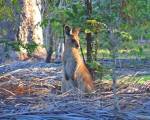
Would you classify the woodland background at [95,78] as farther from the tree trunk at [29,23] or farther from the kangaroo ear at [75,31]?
the tree trunk at [29,23]

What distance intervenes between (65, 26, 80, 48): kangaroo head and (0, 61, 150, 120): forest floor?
2.02 ft

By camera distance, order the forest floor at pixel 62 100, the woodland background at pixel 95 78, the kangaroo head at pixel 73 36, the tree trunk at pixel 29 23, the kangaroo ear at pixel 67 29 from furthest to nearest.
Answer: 1. the tree trunk at pixel 29 23
2. the kangaroo head at pixel 73 36
3. the kangaroo ear at pixel 67 29
4. the woodland background at pixel 95 78
5. the forest floor at pixel 62 100

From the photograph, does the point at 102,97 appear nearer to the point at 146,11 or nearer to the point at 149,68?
the point at 146,11

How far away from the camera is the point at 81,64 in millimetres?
8125

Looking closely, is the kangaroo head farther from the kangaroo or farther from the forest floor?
the forest floor

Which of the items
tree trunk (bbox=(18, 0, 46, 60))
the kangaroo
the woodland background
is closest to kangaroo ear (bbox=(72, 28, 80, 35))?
the kangaroo

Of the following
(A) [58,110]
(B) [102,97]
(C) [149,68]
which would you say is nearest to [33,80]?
(B) [102,97]

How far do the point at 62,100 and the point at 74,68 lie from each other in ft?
6.77

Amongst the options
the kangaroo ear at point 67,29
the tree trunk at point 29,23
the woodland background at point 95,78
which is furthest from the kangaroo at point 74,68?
the tree trunk at point 29,23

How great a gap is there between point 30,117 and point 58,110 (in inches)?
13.9

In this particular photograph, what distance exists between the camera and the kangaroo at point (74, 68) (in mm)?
7623

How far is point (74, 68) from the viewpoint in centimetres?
830

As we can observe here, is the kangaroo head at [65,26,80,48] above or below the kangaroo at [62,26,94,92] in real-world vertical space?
above

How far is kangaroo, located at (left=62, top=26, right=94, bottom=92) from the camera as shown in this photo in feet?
25.0
